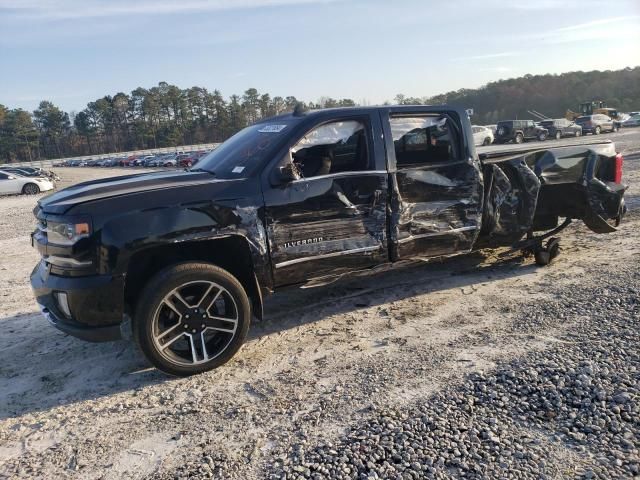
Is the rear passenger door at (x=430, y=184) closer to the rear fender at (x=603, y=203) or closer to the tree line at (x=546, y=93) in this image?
the rear fender at (x=603, y=203)

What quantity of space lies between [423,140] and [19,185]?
25.8 metres

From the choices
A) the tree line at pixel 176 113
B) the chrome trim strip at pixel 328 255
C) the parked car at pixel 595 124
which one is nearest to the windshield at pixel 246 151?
the chrome trim strip at pixel 328 255

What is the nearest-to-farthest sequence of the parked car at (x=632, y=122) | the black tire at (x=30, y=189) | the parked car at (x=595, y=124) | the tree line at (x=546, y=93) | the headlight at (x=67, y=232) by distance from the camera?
the headlight at (x=67, y=232), the black tire at (x=30, y=189), the parked car at (x=595, y=124), the parked car at (x=632, y=122), the tree line at (x=546, y=93)

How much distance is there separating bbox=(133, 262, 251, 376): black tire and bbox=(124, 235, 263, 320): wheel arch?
0.20 metres

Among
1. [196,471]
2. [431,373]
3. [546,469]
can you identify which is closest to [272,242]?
[431,373]

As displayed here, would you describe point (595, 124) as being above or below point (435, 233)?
above

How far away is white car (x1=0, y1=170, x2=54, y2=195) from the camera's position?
25016 mm

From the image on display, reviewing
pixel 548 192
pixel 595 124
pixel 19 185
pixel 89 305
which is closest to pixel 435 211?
pixel 548 192

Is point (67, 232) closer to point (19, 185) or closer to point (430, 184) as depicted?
point (430, 184)

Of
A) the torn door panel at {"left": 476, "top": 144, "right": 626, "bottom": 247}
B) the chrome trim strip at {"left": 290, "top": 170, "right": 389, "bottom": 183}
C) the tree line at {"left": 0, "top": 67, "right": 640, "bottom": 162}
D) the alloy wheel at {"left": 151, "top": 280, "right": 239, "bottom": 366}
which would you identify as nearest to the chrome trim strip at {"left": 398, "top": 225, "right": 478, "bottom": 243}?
the torn door panel at {"left": 476, "top": 144, "right": 626, "bottom": 247}

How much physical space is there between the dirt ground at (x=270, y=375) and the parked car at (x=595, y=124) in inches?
1604

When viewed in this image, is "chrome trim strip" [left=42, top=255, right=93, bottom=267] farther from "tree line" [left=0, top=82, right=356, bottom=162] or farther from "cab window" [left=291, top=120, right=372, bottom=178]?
"tree line" [left=0, top=82, right=356, bottom=162]

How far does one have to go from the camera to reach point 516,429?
9.78 feet

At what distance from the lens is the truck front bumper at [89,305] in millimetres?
3637
